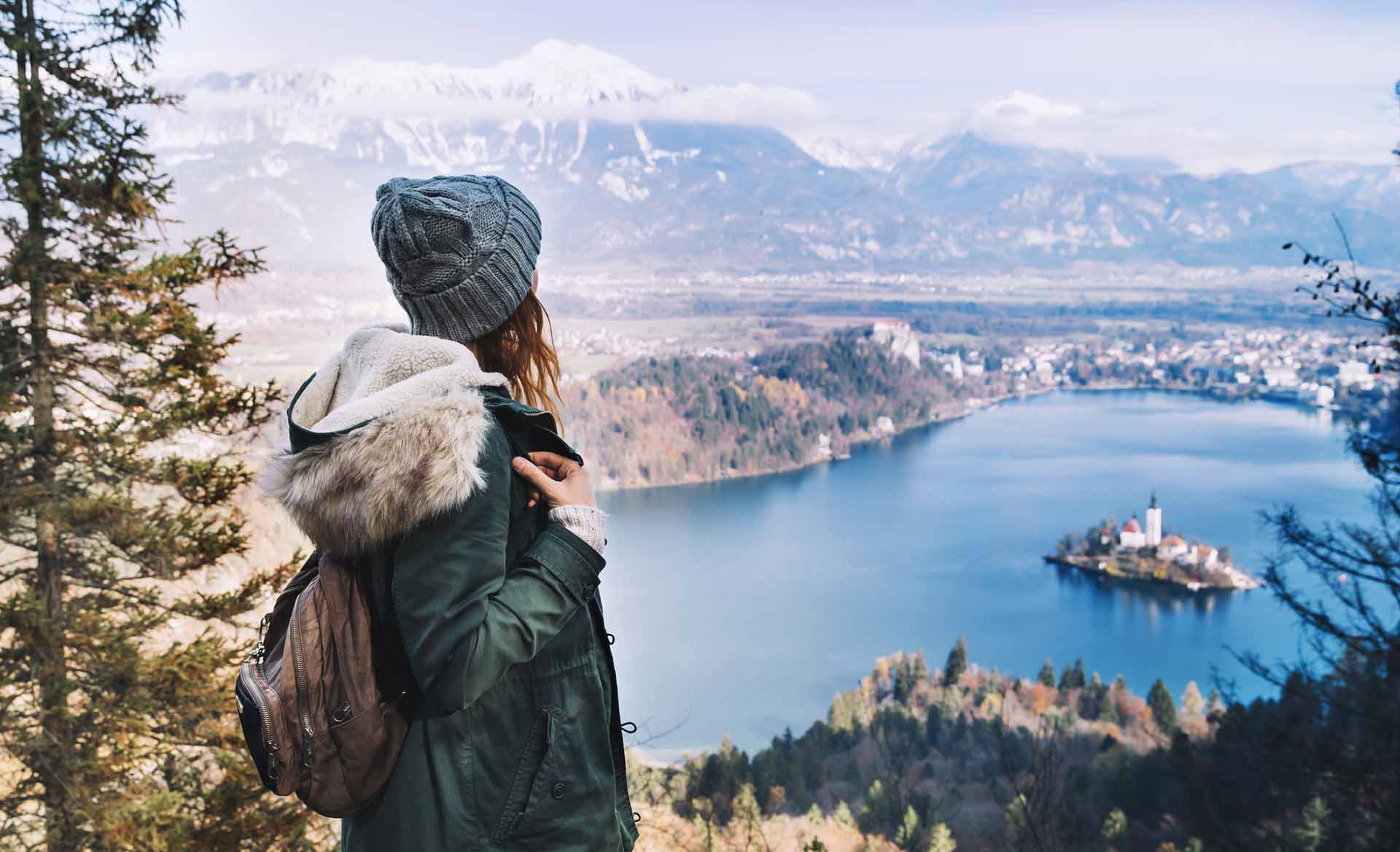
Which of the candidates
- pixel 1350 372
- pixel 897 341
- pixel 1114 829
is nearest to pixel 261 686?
pixel 1114 829

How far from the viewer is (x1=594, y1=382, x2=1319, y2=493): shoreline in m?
37.5

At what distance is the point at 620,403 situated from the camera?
43.6 meters

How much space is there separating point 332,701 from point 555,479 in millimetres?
195

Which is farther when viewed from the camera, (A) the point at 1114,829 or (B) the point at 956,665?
(B) the point at 956,665

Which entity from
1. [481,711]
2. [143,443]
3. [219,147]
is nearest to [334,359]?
[481,711]

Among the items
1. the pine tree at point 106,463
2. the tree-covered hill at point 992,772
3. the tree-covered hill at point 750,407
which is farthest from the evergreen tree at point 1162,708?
the tree-covered hill at point 750,407

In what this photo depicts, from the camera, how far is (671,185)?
376 ft

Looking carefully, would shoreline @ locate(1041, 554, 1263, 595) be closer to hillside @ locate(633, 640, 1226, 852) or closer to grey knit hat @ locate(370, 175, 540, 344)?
hillside @ locate(633, 640, 1226, 852)

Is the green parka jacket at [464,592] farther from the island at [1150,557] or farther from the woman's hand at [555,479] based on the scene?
the island at [1150,557]

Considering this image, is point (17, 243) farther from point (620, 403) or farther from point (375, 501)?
point (620, 403)

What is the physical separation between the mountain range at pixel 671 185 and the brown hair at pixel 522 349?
179 ft

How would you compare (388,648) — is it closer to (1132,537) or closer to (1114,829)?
(1114,829)

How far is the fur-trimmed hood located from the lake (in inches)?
555

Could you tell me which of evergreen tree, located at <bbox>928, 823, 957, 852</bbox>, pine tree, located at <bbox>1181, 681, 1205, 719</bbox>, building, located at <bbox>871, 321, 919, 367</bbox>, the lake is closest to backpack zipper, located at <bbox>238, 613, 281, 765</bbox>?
evergreen tree, located at <bbox>928, 823, 957, 852</bbox>
